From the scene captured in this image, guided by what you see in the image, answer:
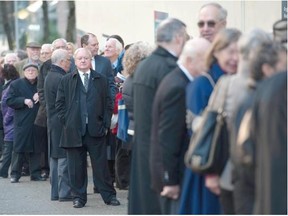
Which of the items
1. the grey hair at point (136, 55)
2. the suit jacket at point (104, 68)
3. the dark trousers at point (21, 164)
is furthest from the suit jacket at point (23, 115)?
the grey hair at point (136, 55)

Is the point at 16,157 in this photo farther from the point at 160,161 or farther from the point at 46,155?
the point at 160,161

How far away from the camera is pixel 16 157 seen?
16391mm

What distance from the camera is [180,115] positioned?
299 inches

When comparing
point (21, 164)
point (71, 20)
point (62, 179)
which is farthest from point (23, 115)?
point (71, 20)

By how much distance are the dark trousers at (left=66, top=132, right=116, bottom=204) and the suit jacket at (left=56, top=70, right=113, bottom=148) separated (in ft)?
0.39

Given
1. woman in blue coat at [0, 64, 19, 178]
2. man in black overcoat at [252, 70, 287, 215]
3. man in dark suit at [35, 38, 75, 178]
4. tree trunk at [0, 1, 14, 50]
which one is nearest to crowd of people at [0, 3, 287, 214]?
man in black overcoat at [252, 70, 287, 215]

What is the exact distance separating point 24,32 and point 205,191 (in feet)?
127

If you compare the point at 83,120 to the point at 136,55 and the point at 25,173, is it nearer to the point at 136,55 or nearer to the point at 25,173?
the point at 136,55

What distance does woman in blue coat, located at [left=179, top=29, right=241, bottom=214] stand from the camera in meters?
7.26

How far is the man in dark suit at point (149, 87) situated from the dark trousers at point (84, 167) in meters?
4.13

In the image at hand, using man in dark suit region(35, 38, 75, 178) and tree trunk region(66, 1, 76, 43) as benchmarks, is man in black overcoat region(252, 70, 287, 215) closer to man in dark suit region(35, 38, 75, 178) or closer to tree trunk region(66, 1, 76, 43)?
man in dark suit region(35, 38, 75, 178)

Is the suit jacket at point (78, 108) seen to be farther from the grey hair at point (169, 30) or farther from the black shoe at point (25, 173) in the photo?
the black shoe at point (25, 173)

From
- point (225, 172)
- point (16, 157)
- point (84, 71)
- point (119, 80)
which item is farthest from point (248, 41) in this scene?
point (16, 157)

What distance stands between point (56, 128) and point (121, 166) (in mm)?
1174
